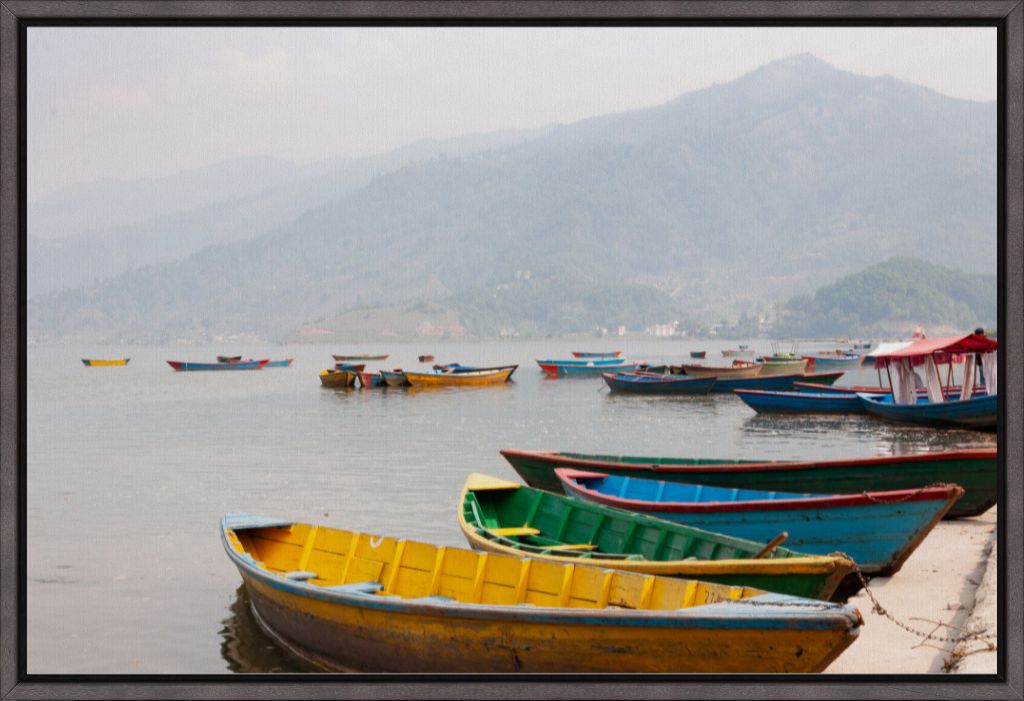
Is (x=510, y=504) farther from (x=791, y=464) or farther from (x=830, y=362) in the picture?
(x=830, y=362)

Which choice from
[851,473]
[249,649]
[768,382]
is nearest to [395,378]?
[768,382]

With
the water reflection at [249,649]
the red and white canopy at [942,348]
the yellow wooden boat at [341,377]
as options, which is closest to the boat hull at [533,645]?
the water reflection at [249,649]

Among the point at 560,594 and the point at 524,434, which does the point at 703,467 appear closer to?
the point at 560,594

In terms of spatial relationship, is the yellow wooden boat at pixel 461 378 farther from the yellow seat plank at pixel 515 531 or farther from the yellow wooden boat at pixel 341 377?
the yellow seat plank at pixel 515 531

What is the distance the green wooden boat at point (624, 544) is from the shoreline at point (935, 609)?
52 centimetres

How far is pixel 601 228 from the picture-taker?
548 feet

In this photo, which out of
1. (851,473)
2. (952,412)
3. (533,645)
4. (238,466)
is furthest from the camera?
(238,466)

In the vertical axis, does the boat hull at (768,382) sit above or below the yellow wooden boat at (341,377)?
above

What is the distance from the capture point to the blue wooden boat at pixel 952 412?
702 inches

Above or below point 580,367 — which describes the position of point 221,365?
below

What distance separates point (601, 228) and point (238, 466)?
150027 mm

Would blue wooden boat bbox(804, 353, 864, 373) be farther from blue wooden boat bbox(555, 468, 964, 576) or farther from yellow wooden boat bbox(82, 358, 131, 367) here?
yellow wooden boat bbox(82, 358, 131, 367)

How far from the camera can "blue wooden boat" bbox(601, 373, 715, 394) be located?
3328 cm

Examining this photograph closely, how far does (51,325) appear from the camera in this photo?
97.9m
